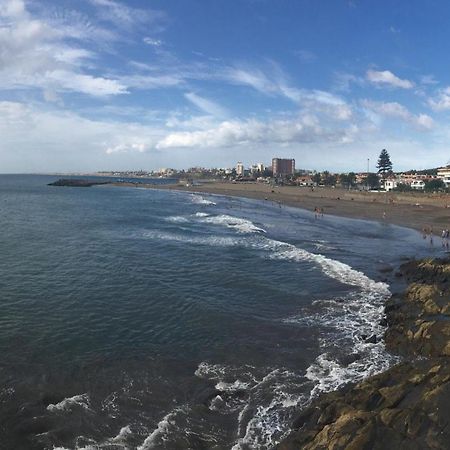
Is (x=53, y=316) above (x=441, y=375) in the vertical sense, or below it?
below

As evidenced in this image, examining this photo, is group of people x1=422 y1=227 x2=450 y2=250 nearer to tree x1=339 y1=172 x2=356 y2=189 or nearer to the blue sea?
the blue sea

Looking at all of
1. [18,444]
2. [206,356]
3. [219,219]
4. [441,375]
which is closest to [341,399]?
[441,375]

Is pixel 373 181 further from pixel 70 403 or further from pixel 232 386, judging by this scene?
pixel 70 403

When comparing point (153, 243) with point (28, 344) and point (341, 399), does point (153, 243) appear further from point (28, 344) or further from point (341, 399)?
point (341, 399)

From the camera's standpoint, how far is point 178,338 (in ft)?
61.0

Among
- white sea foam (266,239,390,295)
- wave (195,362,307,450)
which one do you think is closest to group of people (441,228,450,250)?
white sea foam (266,239,390,295)

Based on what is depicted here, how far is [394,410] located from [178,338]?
11.0 meters

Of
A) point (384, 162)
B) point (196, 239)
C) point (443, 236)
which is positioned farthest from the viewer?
point (384, 162)

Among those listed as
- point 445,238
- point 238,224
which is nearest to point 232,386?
point 445,238

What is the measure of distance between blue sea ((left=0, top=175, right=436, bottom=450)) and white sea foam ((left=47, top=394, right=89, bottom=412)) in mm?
51

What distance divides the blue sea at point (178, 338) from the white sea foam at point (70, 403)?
5 centimetres

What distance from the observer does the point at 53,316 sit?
20625mm

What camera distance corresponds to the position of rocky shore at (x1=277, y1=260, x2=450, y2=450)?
8625 mm

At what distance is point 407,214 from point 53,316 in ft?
204
